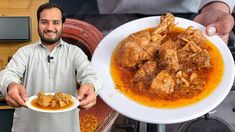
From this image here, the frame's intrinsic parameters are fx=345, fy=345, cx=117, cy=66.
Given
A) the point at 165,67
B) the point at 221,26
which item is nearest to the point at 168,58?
the point at 165,67

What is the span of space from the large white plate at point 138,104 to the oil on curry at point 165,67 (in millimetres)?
14

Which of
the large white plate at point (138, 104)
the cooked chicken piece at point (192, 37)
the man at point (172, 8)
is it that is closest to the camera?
the large white plate at point (138, 104)

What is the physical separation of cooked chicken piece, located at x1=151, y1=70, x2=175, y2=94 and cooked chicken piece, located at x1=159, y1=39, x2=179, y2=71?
0.05ft

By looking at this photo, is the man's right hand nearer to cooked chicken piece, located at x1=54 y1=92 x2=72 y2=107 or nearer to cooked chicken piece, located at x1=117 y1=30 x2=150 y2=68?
cooked chicken piece, located at x1=54 y1=92 x2=72 y2=107

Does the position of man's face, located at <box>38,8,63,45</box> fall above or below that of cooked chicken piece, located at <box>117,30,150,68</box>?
below

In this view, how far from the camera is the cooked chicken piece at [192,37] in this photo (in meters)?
0.81

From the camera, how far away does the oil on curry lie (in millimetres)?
746

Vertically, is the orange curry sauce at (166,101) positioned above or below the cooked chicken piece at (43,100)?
above

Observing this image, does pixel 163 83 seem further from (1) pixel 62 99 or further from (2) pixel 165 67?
(1) pixel 62 99

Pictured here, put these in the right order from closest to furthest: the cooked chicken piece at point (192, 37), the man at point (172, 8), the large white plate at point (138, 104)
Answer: the large white plate at point (138, 104) → the cooked chicken piece at point (192, 37) → the man at point (172, 8)

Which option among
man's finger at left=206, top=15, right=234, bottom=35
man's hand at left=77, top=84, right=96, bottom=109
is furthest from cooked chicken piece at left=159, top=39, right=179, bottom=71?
man's hand at left=77, top=84, right=96, bottom=109

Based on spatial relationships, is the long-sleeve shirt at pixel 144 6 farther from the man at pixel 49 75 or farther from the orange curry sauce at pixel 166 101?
the man at pixel 49 75

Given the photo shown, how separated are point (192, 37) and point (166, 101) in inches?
6.7

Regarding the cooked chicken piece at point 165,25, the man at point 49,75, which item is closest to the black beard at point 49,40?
the man at point 49,75
